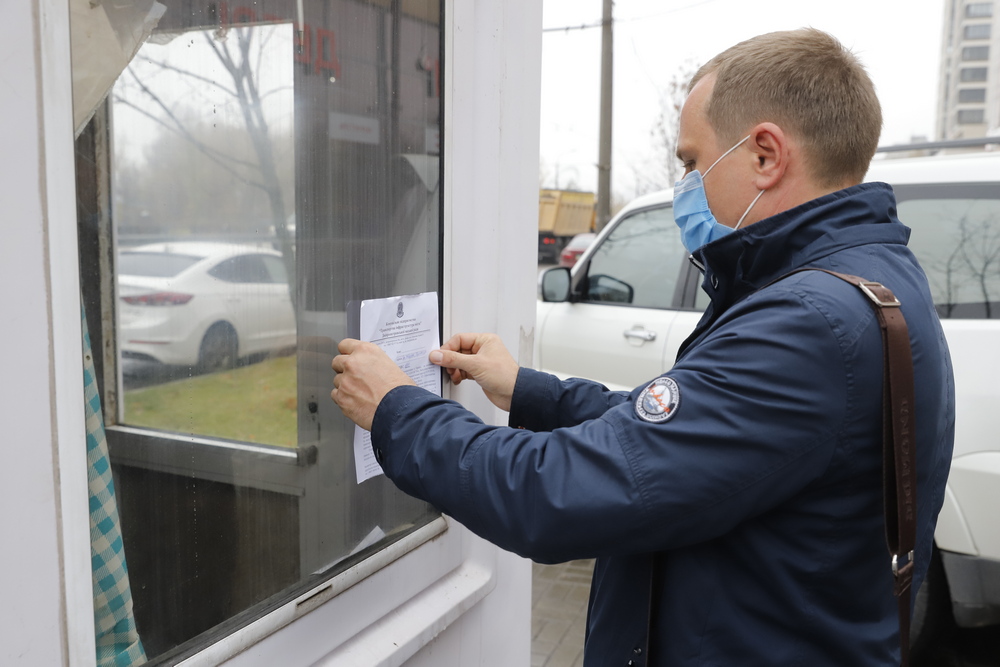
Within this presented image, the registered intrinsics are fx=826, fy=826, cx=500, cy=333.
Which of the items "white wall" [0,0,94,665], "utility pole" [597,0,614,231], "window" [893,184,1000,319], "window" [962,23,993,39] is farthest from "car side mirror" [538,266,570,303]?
"window" [962,23,993,39]

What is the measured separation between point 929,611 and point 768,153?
282cm

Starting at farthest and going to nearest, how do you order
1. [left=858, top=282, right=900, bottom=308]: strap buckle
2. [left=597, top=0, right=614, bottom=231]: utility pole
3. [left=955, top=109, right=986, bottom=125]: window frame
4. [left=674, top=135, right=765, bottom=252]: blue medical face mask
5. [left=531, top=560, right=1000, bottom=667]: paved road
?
[left=955, top=109, right=986, bottom=125]: window frame → [left=597, top=0, right=614, bottom=231]: utility pole → [left=531, top=560, right=1000, bottom=667]: paved road → [left=674, top=135, right=765, bottom=252]: blue medical face mask → [left=858, top=282, right=900, bottom=308]: strap buckle

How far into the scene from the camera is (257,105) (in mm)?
1332

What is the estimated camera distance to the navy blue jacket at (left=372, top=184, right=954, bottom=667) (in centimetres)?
113

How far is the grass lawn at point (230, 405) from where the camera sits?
127 cm

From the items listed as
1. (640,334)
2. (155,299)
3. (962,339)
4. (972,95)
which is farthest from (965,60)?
(155,299)

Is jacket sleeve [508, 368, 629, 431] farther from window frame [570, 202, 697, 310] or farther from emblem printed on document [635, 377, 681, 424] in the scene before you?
window frame [570, 202, 697, 310]

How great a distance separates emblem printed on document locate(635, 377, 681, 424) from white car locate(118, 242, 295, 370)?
2.09 feet

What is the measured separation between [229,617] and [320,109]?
2.81ft

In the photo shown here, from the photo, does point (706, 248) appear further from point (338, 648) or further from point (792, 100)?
point (338, 648)

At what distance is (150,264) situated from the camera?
121cm

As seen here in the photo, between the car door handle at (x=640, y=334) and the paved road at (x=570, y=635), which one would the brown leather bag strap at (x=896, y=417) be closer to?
the paved road at (x=570, y=635)

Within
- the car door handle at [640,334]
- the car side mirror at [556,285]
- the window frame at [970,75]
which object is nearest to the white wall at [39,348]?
the car door handle at [640,334]

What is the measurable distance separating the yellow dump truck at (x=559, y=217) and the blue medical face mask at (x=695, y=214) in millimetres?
25244
